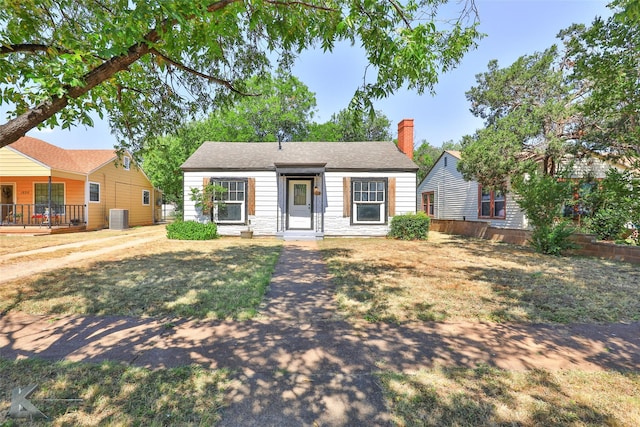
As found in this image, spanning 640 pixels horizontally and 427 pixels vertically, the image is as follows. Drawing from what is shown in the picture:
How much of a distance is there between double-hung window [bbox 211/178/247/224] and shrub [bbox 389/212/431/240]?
23.2 ft

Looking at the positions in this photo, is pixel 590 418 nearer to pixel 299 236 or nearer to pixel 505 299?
pixel 505 299

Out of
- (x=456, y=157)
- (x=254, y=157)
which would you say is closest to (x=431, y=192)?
(x=456, y=157)

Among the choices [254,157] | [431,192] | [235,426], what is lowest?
[235,426]

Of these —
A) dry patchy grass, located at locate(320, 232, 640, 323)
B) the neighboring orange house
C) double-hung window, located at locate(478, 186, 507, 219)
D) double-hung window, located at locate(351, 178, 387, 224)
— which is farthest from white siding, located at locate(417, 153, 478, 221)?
the neighboring orange house

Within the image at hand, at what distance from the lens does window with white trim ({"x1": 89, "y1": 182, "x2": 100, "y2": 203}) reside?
1742cm

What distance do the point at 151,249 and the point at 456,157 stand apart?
1558 centimetres

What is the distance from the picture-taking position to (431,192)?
2055 cm

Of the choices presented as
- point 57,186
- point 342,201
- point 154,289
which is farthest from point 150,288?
point 57,186

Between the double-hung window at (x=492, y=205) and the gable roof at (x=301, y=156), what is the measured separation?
13.9 feet

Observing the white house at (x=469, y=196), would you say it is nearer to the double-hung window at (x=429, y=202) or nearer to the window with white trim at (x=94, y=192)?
the double-hung window at (x=429, y=202)

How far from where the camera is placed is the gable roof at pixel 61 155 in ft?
49.9

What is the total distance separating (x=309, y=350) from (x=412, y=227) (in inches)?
412

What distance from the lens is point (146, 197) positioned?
23.7 m

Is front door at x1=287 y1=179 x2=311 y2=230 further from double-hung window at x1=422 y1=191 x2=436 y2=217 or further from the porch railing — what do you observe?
the porch railing
